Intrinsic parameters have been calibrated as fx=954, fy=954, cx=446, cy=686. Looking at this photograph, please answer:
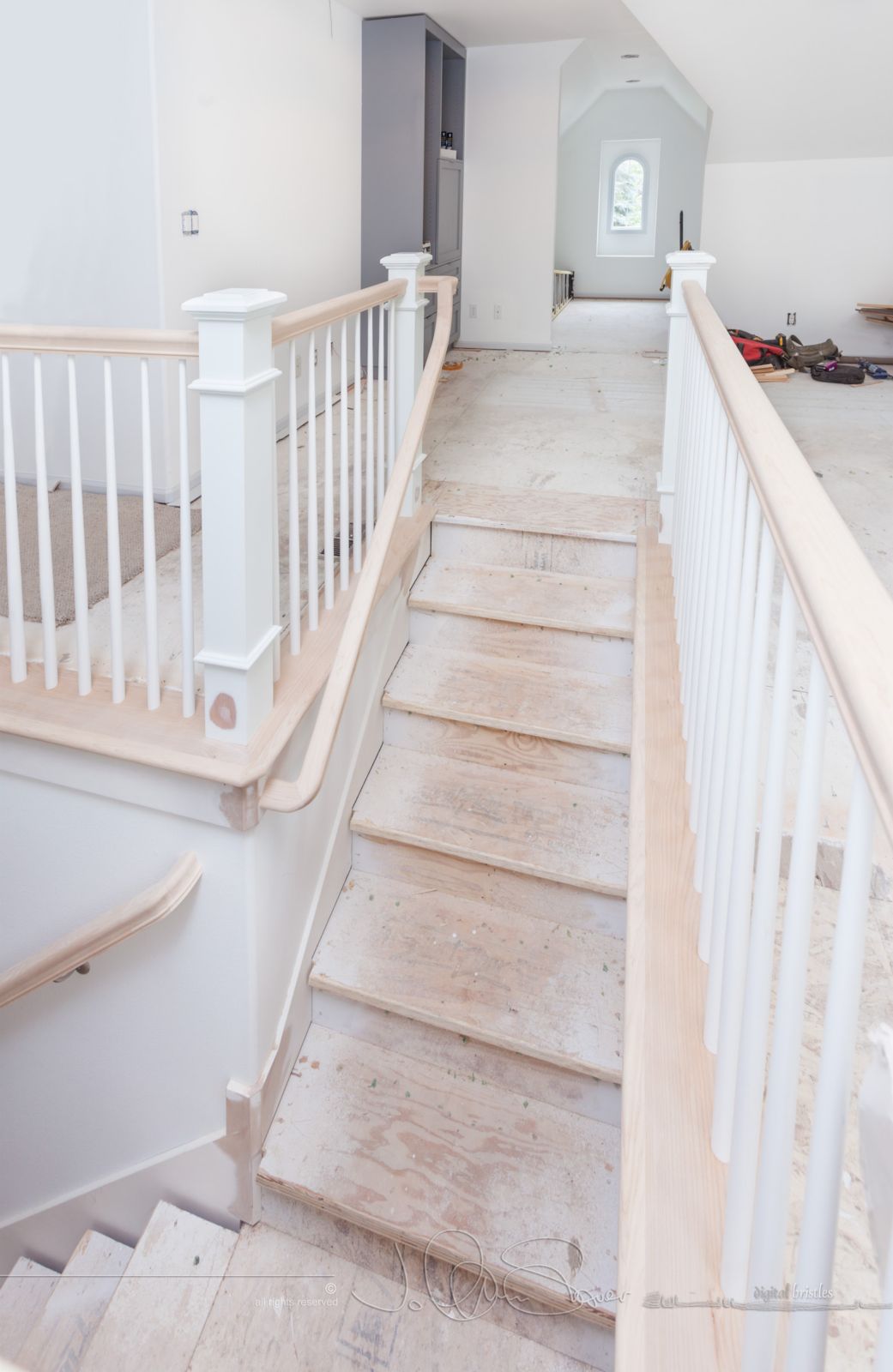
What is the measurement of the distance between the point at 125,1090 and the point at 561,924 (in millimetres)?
1300

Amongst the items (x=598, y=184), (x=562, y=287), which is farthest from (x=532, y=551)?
(x=598, y=184)

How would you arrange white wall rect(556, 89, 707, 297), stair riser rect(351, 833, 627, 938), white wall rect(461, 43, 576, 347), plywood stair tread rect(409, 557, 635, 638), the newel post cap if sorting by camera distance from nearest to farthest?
the newel post cap → stair riser rect(351, 833, 627, 938) → plywood stair tread rect(409, 557, 635, 638) → white wall rect(461, 43, 576, 347) → white wall rect(556, 89, 707, 297)

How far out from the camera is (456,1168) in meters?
2.38

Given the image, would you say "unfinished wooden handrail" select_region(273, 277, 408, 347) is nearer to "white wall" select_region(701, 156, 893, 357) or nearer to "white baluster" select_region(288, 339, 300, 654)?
"white baluster" select_region(288, 339, 300, 654)

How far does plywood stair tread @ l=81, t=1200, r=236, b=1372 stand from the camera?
7.28ft

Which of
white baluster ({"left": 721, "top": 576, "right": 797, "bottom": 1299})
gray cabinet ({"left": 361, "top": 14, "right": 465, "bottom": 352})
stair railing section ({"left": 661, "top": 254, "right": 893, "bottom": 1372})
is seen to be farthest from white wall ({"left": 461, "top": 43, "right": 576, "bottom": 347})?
white baluster ({"left": 721, "top": 576, "right": 797, "bottom": 1299})

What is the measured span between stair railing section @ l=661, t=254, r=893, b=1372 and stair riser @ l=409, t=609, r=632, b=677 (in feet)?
4.76

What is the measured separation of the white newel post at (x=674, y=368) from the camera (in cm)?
305

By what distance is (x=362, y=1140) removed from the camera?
2475mm

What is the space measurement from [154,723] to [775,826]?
1.63m

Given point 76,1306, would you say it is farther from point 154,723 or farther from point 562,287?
point 562,287

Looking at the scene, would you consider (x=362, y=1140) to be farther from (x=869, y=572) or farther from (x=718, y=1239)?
(x=869, y=572)

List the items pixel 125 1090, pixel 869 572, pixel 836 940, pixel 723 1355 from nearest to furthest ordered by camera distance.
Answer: pixel 836 940 → pixel 869 572 → pixel 723 1355 → pixel 125 1090

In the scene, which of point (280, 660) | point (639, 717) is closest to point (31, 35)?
point (280, 660)
